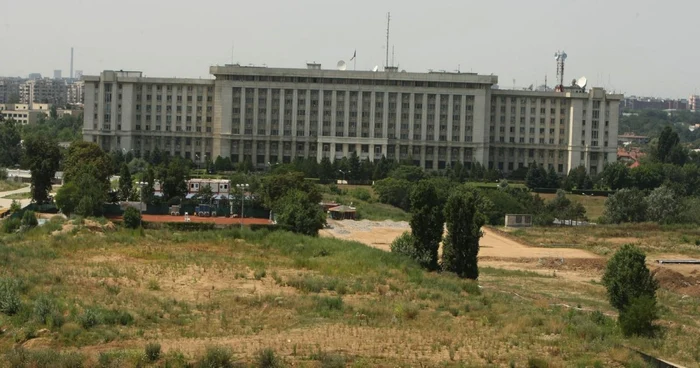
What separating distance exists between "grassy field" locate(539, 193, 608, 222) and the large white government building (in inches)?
677

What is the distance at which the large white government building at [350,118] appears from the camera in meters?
115

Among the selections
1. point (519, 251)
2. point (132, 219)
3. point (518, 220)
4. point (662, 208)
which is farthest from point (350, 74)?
point (132, 219)

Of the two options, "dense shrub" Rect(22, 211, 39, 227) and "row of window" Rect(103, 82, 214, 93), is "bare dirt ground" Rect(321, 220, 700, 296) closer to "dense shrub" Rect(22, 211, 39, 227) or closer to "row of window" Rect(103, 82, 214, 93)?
"dense shrub" Rect(22, 211, 39, 227)

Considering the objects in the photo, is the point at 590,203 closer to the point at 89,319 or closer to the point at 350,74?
the point at 350,74

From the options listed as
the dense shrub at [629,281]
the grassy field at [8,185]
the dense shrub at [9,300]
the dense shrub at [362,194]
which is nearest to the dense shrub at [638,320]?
the dense shrub at [629,281]

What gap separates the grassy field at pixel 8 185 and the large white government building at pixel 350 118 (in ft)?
77.3

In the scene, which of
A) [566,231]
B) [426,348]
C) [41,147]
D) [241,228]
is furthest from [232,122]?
[426,348]

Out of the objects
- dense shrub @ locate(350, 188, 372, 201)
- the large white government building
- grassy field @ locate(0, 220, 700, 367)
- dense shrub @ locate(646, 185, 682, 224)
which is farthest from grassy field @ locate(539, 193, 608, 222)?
grassy field @ locate(0, 220, 700, 367)

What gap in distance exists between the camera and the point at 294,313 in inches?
1305

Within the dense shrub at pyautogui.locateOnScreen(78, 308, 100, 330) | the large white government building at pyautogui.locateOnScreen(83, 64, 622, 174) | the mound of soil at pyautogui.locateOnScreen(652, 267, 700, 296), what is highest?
the large white government building at pyautogui.locateOnScreen(83, 64, 622, 174)

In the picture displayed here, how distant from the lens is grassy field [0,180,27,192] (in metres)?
88.3

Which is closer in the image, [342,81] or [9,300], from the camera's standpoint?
[9,300]

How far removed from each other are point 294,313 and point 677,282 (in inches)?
848

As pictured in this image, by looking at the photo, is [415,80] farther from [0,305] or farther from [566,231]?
[0,305]
